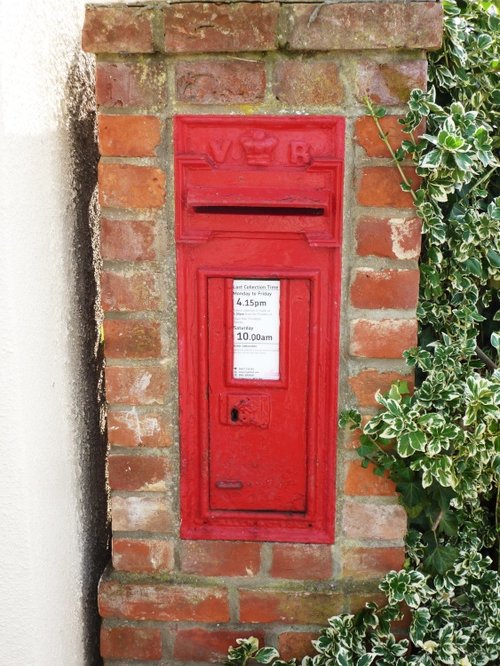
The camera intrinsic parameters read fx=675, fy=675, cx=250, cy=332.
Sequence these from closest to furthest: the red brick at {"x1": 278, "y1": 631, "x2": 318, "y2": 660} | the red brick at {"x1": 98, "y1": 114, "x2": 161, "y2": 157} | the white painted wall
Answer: the white painted wall → the red brick at {"x1": 98, "y1": 114, "x2": 161, "y2": 157} → the red brick at {"x1": 278, "y1": 631, "x2": 318, "y2": 660}

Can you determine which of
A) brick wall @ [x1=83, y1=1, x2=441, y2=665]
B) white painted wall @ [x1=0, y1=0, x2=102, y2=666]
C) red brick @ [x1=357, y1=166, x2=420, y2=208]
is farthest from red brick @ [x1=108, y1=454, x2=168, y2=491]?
red brick @ [x1=357, y1=166, x2=420, y2=208]

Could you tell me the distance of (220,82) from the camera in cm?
149

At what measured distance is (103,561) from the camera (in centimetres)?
191

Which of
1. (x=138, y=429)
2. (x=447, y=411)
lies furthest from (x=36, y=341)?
(x=447, y=411)

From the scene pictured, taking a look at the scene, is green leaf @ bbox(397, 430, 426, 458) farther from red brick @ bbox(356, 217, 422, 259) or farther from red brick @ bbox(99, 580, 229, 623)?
red brick @ bbox(99, 580, 229, 623)

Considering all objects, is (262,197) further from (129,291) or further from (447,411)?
(447,411)

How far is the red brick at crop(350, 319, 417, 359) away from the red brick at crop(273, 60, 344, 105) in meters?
0.51

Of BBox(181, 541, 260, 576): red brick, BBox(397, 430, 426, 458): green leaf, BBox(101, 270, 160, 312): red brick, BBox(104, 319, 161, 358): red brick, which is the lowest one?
BBox(181, 541, 260, 576): red brick

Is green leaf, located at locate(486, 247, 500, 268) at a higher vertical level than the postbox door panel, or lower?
higher

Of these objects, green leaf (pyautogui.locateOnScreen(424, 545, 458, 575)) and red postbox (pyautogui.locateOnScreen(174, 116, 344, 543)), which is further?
green leaf (pyautogui.locateOnScreen(424, 545, 458, 575))

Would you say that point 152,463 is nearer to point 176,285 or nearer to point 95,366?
point 95,366

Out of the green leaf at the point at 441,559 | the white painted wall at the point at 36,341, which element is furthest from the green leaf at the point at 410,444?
the white painted wall at the point at 36,341

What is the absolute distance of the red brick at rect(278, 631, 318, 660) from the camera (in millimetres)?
1729

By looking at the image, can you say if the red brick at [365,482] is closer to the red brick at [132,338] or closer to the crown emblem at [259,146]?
the red brick at [132,338]
